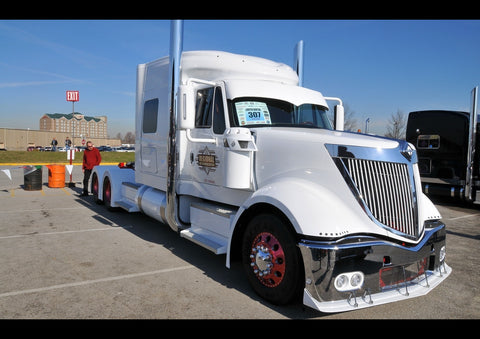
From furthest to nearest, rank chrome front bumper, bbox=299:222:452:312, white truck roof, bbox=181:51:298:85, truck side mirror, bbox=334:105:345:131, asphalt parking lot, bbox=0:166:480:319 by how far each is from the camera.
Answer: truck side mirror, bbox=334:105:345:131 < white truck roof, bbox=181:51:298:85 < asphalt parking lot, bbox=0:166:480:319 < chrome front bumper, bbox=299:222:452:312

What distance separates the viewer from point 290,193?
3561 millimetres

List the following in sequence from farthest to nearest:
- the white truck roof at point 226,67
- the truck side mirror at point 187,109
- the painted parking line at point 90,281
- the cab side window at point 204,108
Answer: the white truck roof at point 226,67 → the cab side window at point 204,108 → the truck side mirror at point 187,109 → the painted parking line at point 90,281

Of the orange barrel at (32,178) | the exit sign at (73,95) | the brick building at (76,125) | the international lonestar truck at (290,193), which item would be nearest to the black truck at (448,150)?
the international lonestar truck at (290,193)

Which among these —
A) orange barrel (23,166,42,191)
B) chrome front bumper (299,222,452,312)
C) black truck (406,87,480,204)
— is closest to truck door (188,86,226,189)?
chrome front bumper (299,222,452,312)

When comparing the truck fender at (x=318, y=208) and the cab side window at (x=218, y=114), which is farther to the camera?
the cab side window at (x=218, y=114)

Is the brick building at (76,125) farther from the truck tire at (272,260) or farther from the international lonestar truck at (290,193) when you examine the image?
the truck tire at (272,260)

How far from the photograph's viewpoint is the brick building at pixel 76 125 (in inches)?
4983

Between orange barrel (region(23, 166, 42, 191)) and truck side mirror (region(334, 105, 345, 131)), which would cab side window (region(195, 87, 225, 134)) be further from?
orange barrel (region(23, 166, 42, 191))

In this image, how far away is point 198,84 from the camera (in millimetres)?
5223

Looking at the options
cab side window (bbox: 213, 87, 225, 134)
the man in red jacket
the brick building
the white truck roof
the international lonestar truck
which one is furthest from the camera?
the brick building

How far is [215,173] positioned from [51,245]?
2994 millimetres

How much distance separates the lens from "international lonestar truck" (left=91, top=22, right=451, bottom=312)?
10.6 feet

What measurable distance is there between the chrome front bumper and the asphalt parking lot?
0.41 metres

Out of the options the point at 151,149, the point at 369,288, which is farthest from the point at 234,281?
the point at 151,149
